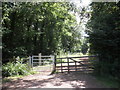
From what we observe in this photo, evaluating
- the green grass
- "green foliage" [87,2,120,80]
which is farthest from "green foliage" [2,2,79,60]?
the green grass

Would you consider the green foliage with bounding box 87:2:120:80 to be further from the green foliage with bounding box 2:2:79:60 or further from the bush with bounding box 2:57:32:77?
the green foliage with bounding box 2:2:79:60

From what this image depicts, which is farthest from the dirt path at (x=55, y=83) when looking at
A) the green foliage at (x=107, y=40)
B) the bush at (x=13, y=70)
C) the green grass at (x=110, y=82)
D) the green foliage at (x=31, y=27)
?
the green foliage at (x=31, y=27)

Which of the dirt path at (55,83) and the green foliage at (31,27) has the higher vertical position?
the green foliage at (31,27)

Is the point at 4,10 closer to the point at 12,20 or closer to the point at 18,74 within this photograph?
the point at 12,20

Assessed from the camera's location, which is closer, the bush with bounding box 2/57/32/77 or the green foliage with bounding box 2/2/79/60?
the bush with bounding box 2/57/32/77

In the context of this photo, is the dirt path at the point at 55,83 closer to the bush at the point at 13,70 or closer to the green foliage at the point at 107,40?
the green foliage at the point at 107,40

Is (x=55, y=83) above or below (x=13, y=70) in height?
below

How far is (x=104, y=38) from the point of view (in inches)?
217

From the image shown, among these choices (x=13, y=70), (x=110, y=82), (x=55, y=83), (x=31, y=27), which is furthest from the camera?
(x=31, y=27)

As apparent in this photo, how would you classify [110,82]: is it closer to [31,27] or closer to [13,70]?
[13,70]

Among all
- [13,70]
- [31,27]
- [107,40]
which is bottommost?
[13,70]

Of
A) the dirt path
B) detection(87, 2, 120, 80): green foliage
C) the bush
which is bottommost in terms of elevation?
the dirt path

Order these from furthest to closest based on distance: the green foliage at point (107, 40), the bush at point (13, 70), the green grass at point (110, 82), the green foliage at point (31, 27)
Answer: the green foliage at point (31, 27) → the bush at point (13, 70) → the green foliage at point (107, 40) → the green grass at point (110, 82)

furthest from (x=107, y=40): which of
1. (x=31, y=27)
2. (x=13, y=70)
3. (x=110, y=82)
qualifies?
(x=31, y=27)
